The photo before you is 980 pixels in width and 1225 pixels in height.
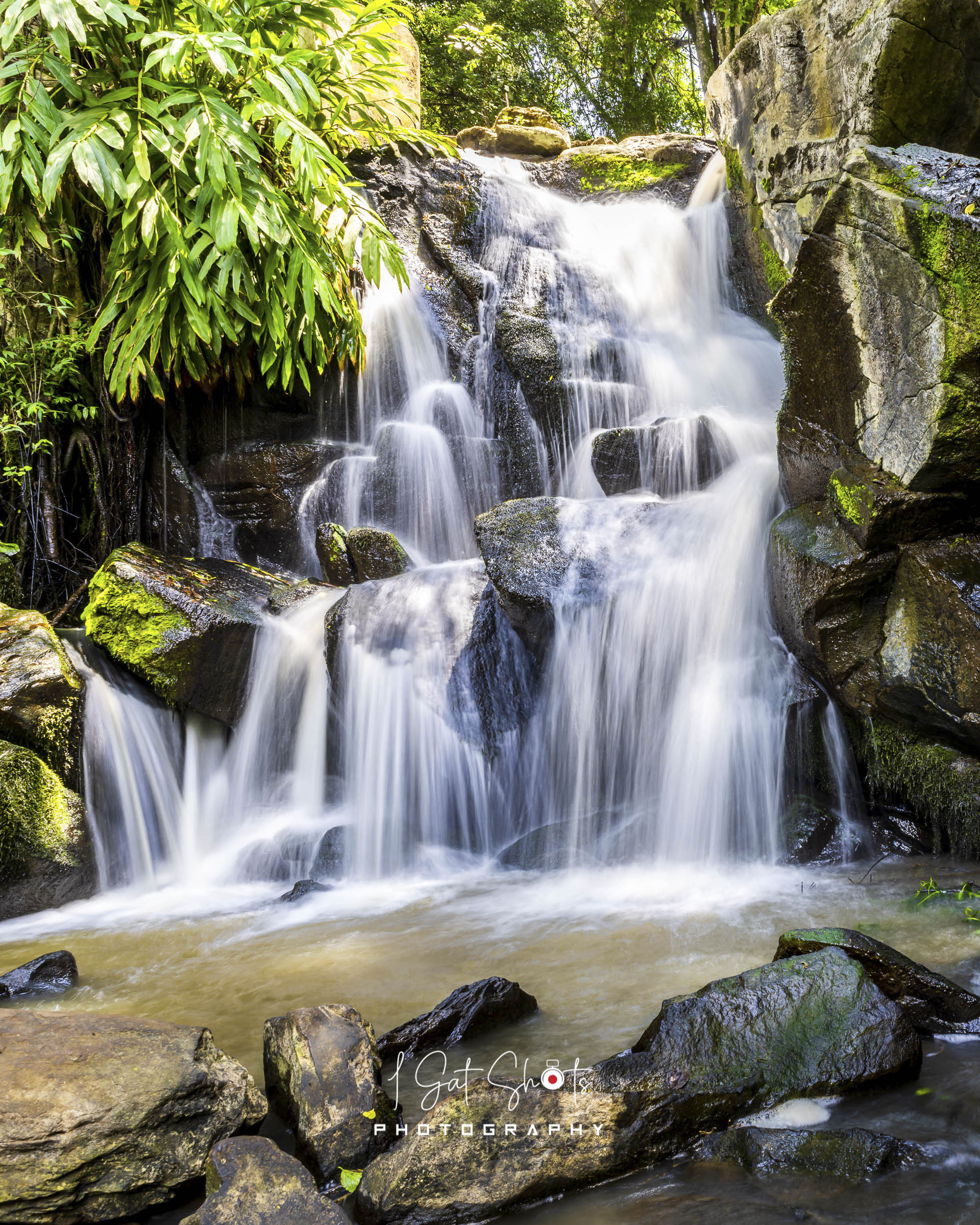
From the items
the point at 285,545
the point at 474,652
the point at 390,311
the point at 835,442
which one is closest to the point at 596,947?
the point at 474,652

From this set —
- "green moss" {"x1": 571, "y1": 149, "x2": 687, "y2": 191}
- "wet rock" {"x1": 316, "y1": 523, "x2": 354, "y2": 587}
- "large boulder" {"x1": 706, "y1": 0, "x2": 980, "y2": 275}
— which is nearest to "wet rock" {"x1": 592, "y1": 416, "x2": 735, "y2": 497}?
"large boulder" {"x1": 706, "y1": 0, "x2": 980, "y2": 275}

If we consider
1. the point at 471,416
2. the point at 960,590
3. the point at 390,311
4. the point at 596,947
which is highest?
the point at 390,311

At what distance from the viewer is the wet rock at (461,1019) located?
2547 millimetres

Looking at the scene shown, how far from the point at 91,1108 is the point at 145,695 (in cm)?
397

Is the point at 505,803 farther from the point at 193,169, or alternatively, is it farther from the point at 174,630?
the point at 193,169

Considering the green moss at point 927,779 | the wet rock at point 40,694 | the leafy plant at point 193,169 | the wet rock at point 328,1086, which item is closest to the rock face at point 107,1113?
the wet rock at point 328,1086

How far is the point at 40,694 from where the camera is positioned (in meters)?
4.93

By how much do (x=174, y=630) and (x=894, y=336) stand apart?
4556mm

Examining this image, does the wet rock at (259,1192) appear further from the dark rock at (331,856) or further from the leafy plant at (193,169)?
the leafy plant at (193,169)

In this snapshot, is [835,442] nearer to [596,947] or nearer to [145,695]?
[596,947]

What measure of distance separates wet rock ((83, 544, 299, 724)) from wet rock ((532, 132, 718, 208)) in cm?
819

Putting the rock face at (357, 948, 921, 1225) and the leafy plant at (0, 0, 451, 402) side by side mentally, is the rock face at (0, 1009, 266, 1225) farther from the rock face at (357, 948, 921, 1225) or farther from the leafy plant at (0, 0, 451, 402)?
the leafy plant at (0, 0, 451, 402)

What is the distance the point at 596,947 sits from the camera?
3410mm

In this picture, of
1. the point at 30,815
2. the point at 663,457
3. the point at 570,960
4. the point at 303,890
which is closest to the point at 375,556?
the point at 663,457
